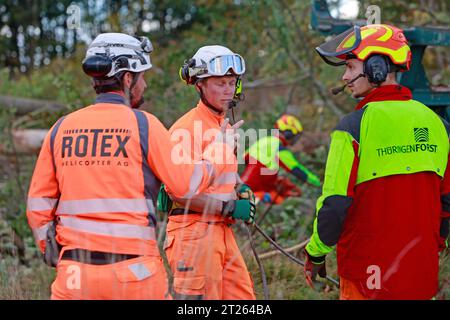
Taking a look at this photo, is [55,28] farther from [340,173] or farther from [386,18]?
[340,173]

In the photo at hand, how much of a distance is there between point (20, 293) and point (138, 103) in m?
2.52

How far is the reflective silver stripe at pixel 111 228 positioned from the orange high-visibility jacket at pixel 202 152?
2.95ft

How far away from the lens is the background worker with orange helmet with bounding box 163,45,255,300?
4559 millimetres

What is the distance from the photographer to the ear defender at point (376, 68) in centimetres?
399

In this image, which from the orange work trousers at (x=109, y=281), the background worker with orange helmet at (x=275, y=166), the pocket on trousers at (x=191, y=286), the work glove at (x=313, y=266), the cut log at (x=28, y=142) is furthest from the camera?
the cut log at (x=28, y=142)

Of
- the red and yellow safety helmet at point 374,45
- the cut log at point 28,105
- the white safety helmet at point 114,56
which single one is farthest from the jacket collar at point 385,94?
the cut log at point 28,105

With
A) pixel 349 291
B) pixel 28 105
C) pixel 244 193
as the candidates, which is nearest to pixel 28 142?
pixel 28 105

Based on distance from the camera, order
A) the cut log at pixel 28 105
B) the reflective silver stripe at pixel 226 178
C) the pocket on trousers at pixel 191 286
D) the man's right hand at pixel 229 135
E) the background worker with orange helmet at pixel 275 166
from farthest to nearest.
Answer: the cut log at pixel 28 105 < the background worker with orange helmet at pixel 275 166 < the reflective silver stripe at pixel 226 178 < the pocket on trousers at pixel 191 286 < the man's right hand at pixel 229 135

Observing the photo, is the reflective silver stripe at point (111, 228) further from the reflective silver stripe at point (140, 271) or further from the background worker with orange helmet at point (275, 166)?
the background worker with orange helmet at point (275, 166)

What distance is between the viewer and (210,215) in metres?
4.67

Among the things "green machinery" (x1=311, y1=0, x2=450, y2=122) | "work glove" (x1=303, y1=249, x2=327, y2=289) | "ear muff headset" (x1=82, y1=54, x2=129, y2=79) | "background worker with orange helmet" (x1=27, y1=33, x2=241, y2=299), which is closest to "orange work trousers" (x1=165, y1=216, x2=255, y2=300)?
"work glove" (x1=303, y1=249, x2=327, y2=289)

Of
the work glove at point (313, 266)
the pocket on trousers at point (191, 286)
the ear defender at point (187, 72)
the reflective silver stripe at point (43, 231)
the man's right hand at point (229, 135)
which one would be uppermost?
the ear defender at point (187, 72)

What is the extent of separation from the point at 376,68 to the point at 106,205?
5.45ft

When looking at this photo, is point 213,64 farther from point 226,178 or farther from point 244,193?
point 244,193
